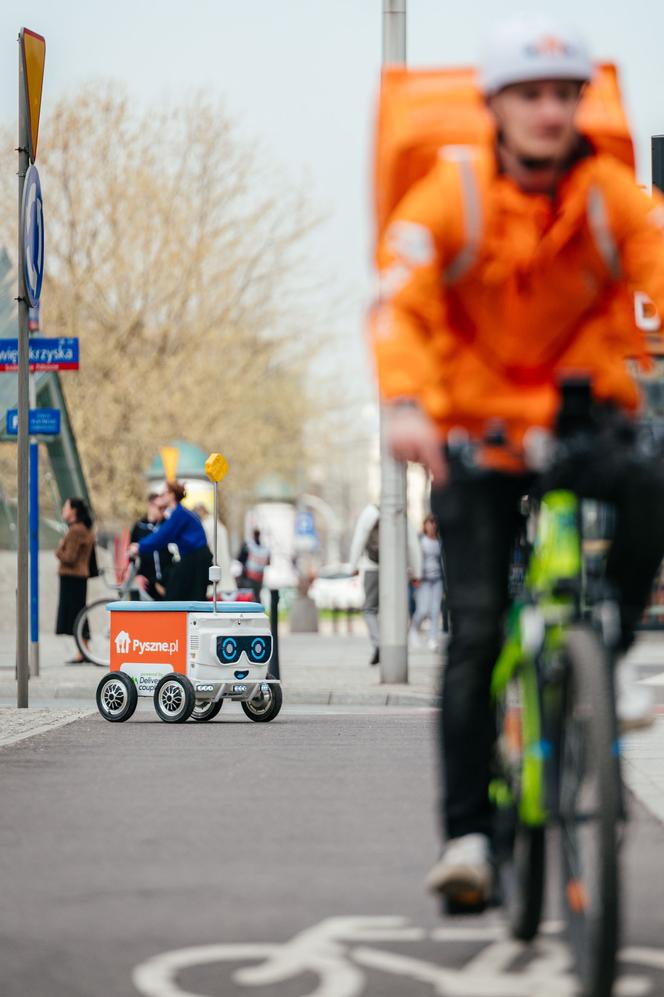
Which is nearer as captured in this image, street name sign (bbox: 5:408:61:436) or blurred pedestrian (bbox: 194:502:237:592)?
street name sign (bbox: 5:408:61:436)

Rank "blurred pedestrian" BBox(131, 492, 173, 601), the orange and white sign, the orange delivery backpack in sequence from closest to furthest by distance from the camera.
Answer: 1. the orange delivery backpack
2. the orange and white sign
3. "blurred pedestrian" BBox(131, 492, 173, 601)

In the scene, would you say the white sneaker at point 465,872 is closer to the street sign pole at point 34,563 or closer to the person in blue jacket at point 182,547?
the person in blue jacket at point 182,547

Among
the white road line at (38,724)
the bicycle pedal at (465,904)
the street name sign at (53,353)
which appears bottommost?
the white road line at (38,724)

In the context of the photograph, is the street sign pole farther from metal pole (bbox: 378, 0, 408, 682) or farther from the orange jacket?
the orange jacket

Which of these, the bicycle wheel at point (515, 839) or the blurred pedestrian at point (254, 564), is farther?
the blurred pedestrian at point (254, 564)

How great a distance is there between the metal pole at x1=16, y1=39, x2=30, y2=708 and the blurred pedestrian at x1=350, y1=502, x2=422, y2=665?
21.7 ft

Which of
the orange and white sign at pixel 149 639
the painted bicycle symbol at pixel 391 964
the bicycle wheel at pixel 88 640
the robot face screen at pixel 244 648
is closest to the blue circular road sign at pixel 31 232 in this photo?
the orange and white sign at pixel 149 639

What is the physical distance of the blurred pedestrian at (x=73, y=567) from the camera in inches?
848

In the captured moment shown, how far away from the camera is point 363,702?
15219 mm

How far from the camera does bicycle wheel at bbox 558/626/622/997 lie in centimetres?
387

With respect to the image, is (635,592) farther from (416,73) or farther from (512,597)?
(416,73)

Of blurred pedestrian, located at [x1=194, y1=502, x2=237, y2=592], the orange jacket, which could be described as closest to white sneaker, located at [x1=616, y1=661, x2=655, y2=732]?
the orange jacket

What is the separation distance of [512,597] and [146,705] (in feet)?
34.3

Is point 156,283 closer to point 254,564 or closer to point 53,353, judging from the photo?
point 254,564
